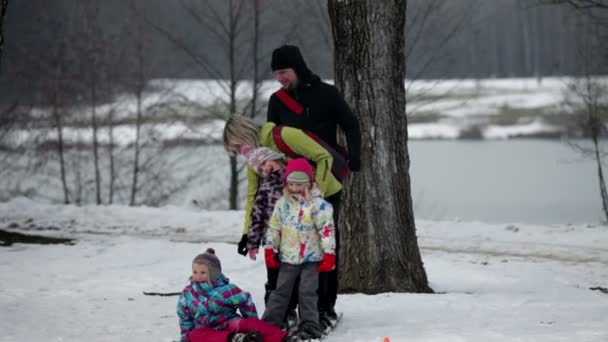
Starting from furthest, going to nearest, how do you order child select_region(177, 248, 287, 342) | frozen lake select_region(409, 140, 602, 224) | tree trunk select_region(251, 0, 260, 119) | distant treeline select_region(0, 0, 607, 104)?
frozen lake select_region(409, 140, 602, 224) < tree trunk select_region(251, 0, 260, 119) < distant treeline select_region(0, 0, 607, 104) < child select_region(177, 248, 287, 342)

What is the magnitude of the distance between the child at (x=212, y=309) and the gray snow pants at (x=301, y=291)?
238 mm

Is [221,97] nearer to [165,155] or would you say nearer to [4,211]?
[165,155]

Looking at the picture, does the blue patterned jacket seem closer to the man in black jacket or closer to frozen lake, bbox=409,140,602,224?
the man in black jacket

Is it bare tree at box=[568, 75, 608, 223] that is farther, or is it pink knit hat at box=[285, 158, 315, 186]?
bare tree at box=[568, 75, 608, 223]

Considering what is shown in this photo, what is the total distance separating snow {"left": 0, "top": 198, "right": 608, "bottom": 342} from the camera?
21.4 ft

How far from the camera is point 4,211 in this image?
1505cm

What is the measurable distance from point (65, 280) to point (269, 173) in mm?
4004

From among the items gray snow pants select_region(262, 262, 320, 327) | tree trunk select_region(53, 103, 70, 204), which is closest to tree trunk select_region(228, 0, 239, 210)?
tree trunk select_region(53, 103, 70, 204)

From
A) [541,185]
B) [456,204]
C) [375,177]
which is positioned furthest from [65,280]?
[541,185]

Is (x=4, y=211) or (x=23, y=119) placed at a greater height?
(x=23, y=119)

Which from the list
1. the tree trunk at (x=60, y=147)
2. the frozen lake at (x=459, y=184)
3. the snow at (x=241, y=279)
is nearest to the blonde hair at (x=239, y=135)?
the snow at (x=241, y=279)

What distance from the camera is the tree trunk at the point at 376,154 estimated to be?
25.9 feet

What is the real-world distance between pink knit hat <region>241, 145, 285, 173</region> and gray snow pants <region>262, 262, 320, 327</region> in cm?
69

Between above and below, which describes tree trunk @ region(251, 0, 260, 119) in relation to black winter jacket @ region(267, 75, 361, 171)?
above
